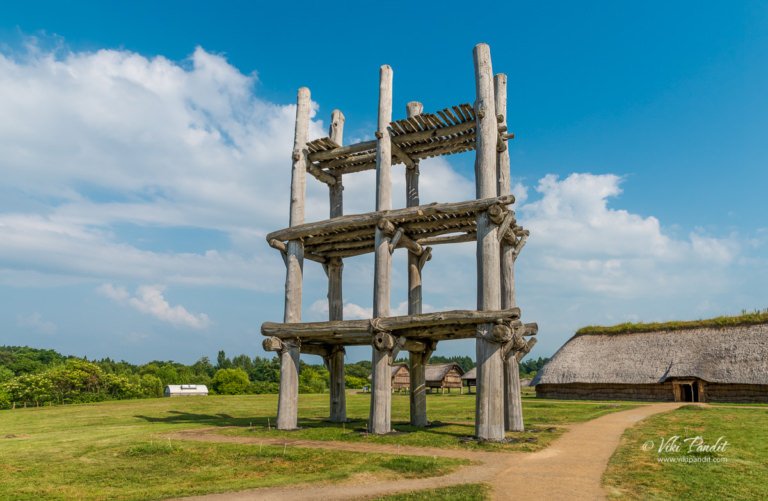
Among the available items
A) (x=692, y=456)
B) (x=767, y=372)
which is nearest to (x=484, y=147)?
(x=692, y=456)

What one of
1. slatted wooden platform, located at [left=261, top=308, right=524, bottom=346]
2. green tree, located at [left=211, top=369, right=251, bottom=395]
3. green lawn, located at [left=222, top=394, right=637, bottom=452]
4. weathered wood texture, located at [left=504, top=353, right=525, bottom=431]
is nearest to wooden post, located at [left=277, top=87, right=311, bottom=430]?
slatted wooden platform, located at [left=261, top=308, right=524, bottom=346]

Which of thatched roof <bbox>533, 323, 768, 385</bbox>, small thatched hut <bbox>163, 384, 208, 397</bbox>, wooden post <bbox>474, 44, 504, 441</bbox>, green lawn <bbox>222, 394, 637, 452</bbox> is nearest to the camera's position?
green lawn <bbox>222, 394, 637, 452</bbox>

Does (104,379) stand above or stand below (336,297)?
below

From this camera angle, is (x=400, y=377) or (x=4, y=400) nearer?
(x=4, y=400)

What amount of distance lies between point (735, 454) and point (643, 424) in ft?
26.0

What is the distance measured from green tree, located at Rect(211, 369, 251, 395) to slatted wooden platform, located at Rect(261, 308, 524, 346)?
135 feet

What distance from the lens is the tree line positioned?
42.3 meters

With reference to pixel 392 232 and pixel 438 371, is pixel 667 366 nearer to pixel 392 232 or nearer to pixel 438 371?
pixel 438 371

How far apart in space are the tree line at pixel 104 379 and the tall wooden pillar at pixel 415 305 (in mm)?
34180

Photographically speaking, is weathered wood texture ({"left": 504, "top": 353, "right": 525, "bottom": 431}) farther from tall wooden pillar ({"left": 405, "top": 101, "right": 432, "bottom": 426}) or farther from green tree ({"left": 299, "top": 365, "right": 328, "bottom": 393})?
green tree ({"left": 299, "top": 365, "right": 328, "bottom": 393})

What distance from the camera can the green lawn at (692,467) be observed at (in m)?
9.96

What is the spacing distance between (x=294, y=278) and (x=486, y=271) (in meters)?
8.45

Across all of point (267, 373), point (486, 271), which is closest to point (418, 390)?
point (486, 271)

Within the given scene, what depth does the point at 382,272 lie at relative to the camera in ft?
62.8
